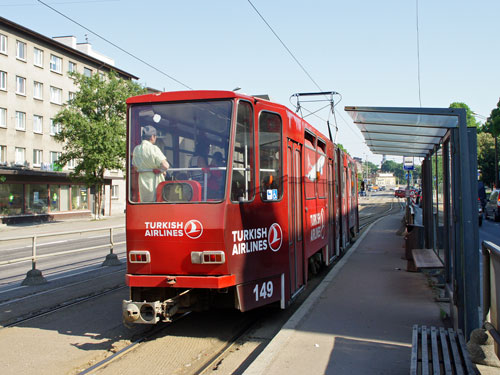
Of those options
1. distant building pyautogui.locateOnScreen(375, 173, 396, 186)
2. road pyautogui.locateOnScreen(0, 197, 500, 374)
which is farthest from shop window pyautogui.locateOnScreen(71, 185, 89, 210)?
distant building pyautogui.locateOnScreen(375, 173, 396, 186)

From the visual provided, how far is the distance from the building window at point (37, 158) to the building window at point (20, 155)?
112cm

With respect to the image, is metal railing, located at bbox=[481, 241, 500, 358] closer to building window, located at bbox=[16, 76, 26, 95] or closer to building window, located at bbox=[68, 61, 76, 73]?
building window, located at bbox=[16, 76, 26, 95]

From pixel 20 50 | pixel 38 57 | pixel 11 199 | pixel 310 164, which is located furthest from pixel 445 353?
pixel 38 57

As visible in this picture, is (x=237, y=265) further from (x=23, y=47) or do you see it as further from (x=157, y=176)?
(x=23, y=47)

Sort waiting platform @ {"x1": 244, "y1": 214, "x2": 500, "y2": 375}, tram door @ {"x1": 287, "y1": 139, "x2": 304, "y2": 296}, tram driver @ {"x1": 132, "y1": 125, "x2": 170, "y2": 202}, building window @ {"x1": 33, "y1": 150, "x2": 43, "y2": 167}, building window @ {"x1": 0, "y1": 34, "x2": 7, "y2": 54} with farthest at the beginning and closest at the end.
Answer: building window @ {"x1": 33, "y1": 150, "x2": 43, "y2": 167} < building window @ {"x1": 0, "y1": 34, "x2": 7, "y2": 54} < tram door @ {"x1": 287, "y1": 139, "x2": 304, "y2": 296} < tram driver @ {"x1": 132, "y1": 125, "x2": 170, "y2": 202} < waiting platform @ {"x1": 244, "y1": 214, "x2": 500, "y2": 375}

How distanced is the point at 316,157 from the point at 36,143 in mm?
34067

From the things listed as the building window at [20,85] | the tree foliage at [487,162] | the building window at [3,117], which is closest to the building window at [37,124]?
the building window at [20,85]

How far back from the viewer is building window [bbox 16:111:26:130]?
36438 mm

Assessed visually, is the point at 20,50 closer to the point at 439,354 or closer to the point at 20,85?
the point at 20,85

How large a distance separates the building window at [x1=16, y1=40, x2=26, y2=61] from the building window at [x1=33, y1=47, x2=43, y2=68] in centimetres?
107

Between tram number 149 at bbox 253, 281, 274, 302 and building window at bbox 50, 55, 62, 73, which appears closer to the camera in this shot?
tram number 149 at bbox 253, 281, 274, 302

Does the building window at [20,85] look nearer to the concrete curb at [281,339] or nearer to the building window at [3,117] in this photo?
the building window at [3,117]

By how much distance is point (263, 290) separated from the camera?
6.18 m

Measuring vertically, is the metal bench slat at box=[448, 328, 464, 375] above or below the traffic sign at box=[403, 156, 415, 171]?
below
